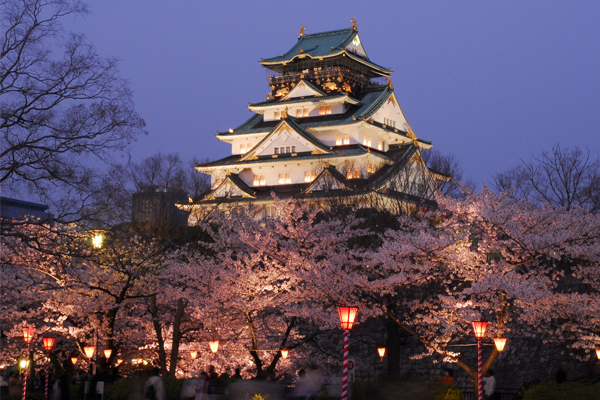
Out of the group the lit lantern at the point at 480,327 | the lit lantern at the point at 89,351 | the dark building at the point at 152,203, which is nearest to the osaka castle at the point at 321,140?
the dark building at the point at 152,203

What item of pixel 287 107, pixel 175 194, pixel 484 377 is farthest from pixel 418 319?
pixel 175 194

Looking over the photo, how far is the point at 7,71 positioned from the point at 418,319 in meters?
13.4

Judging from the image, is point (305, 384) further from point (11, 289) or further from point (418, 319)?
point (11, 289)

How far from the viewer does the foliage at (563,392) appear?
17.5 meters

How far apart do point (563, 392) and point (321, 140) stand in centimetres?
4437

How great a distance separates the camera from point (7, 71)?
15953mm

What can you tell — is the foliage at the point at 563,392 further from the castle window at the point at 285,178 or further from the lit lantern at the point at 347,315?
the castle window at the point at 285,178

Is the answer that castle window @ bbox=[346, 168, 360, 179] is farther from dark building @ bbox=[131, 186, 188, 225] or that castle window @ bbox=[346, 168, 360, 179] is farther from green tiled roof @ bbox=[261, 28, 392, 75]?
green tiled roof @ bbox=[261, 28, 392, 75]

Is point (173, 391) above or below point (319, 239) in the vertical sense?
below

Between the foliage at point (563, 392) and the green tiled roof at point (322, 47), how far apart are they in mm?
48874

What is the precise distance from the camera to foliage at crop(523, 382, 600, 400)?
690 inches

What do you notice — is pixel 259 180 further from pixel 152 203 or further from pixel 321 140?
pixel 152 203

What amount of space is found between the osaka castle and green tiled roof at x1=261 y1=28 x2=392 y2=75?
0.10 metres

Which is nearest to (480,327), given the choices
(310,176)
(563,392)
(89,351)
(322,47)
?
(563,392)
